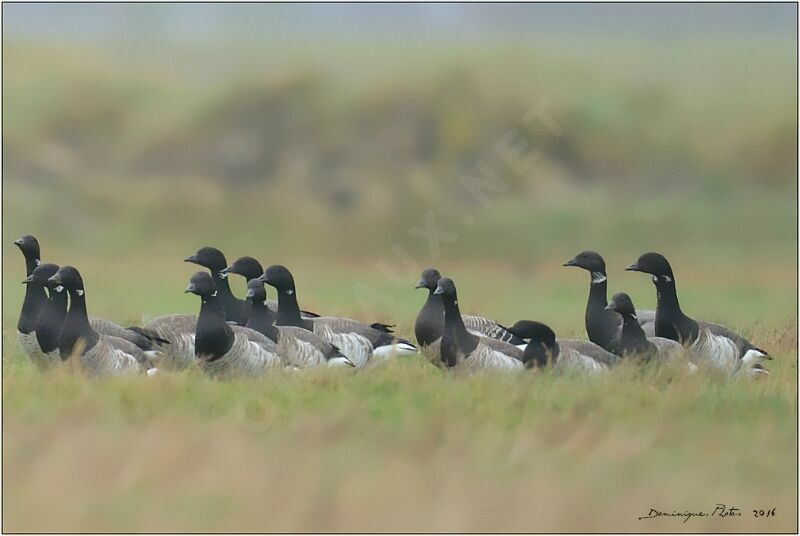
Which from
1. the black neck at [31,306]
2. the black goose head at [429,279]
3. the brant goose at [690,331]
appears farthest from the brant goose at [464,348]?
the black neck at [31,306]

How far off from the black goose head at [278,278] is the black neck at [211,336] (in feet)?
4.56

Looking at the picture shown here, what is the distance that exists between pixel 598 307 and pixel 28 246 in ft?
16.7

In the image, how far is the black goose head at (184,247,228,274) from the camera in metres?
13.3

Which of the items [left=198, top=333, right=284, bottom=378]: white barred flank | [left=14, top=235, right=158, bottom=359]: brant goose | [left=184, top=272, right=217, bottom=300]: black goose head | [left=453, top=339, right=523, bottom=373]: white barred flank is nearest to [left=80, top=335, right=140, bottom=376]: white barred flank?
[left=14, top=235, right=158, bottom=359]: brant goose

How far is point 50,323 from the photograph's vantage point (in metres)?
11.7

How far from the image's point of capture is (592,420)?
1004cm

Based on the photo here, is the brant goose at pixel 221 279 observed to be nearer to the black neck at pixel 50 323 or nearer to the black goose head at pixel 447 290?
the black neck at pixel 50 323

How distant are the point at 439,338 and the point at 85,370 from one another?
300 cm

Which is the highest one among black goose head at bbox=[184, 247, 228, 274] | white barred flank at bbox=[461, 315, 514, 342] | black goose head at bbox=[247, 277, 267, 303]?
black goose head at bbox=[184, 247, 228, 274]

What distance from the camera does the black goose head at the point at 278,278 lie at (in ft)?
42.7

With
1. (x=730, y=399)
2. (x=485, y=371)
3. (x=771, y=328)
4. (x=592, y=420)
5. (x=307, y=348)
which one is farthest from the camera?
(x=771, y=328)

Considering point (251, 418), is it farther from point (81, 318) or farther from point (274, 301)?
point (274, 301)

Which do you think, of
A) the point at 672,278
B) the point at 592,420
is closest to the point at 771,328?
the point at 672,278

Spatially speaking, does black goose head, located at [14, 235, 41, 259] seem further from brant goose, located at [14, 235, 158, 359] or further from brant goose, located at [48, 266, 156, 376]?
brant goose, located at [48, 266, 156, 376]
